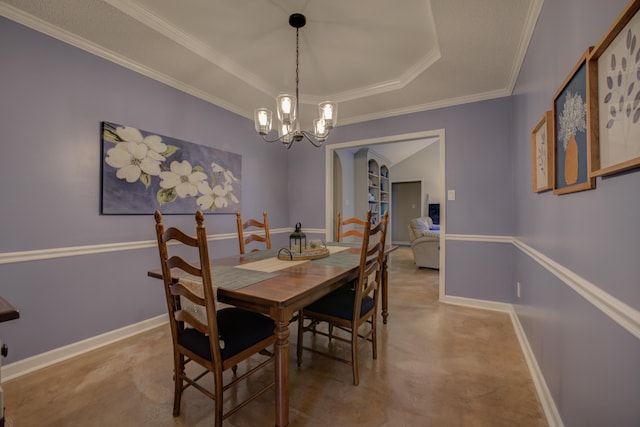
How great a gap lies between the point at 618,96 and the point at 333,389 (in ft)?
6.13

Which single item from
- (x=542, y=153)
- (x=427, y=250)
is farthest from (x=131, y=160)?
(x=427, y=250)

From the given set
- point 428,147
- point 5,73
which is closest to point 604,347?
point 5,73

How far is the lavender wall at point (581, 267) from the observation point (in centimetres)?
77

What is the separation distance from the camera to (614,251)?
830 mm

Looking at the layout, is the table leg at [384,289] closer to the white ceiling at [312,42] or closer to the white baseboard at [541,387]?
the white baseboard at [541,387]

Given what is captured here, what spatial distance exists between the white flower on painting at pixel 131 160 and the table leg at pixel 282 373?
209 cm

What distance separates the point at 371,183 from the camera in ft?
22.5

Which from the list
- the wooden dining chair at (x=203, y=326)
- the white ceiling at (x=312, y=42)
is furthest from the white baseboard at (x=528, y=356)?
the white ceiling at (x=312, y=42)

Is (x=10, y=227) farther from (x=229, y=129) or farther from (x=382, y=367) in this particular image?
(x=382, y=367)

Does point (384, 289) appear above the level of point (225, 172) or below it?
below

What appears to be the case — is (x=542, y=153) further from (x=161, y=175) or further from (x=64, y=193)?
(x=64, y=193)

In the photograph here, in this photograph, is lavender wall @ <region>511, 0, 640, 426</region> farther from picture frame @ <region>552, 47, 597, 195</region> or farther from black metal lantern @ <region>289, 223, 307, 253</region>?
black metal lantern @ <region>289, 223, 307, 253</region>

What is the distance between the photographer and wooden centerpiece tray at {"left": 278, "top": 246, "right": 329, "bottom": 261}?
198cm

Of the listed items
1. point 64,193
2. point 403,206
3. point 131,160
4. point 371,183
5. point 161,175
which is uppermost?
point 371,183
